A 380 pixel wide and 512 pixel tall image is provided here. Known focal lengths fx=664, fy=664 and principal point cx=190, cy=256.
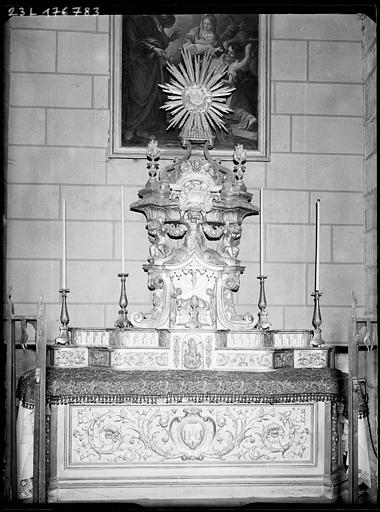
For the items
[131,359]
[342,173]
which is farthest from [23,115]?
[342,173]

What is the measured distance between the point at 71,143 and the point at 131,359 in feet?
5.14

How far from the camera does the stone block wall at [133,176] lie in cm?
446

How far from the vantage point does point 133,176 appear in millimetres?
4516

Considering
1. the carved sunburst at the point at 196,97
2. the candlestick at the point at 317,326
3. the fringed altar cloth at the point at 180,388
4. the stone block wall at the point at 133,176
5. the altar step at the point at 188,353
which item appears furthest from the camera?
the stone block wall at the point at 133,176

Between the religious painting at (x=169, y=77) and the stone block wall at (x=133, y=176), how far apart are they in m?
0.09

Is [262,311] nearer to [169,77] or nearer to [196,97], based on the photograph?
[196,97]

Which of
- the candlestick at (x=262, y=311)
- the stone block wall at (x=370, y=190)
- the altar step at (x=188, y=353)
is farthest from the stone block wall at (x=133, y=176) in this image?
the altar step at (x=188, y=353)

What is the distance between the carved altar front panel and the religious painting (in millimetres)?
→ 1749

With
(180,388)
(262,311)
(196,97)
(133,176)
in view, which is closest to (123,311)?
(180,388)

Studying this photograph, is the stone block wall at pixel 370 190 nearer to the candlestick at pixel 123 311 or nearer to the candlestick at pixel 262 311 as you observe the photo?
the candlestick at pixel 262 311

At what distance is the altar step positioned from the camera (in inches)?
153

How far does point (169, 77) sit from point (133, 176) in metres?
0.72

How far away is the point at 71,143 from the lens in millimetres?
4504

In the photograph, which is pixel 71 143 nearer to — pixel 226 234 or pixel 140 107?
pixel 140 107
